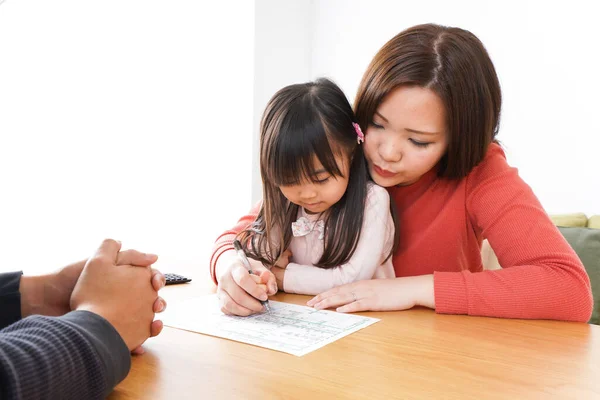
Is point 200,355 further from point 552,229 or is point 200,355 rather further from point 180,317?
point 552,229

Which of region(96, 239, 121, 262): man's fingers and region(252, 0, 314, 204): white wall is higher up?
region(252, 0, 314, 204): white wall

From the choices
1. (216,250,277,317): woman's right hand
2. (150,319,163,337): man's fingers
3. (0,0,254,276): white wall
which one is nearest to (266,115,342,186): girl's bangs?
(216,250,277,317): woman's right hand

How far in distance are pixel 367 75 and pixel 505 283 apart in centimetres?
54

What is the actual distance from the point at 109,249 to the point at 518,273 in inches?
29.2

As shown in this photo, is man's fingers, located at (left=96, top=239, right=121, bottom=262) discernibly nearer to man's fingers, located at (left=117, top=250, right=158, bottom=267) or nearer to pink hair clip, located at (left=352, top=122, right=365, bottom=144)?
man's fingers, located at (left=117, top=250, right=158, bottom=267)

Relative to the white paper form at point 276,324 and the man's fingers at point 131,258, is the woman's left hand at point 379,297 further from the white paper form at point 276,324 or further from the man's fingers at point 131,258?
the man's fingers at point 131,258

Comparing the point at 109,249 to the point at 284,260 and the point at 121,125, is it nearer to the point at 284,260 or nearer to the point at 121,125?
the point at 284,260

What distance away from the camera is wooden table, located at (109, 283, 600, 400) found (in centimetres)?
66

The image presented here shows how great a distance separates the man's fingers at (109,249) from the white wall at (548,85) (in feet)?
7.21

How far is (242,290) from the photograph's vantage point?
1.03 meters

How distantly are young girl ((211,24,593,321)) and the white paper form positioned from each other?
57 millimetres

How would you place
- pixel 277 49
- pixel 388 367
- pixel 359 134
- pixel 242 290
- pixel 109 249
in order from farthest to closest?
pixel 277 49, pixel 359 134, pixel 242 290, pixel 109 249, pixel 388 367

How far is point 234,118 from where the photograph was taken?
9.77ft

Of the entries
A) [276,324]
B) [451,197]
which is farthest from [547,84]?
[276,324]
